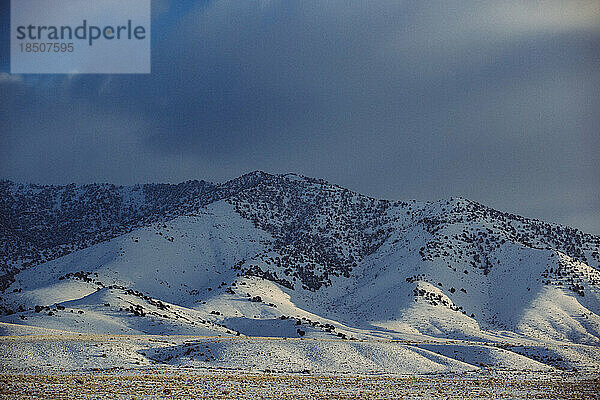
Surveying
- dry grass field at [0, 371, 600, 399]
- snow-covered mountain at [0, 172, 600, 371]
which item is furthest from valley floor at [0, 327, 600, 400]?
snow-covered mountain at [0, 172, 600, 371]

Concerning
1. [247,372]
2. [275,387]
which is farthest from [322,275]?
[275,387]

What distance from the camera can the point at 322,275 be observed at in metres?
124

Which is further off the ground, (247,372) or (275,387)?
(247,372)

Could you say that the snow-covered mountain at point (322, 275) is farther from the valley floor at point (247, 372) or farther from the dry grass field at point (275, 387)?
the dry grass field at point (275, 387)

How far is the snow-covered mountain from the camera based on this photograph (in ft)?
272

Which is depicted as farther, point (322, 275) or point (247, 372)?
point (322, 275)

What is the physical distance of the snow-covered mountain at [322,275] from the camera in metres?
83.0

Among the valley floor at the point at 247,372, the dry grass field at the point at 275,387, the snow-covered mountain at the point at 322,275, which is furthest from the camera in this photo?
the snow-covered mountain at the point at 322,275

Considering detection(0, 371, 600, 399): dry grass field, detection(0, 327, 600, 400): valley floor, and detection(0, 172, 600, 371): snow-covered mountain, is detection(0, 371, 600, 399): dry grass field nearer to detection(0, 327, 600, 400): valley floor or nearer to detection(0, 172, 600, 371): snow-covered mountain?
detection(0, 327, 600, 400): valley floor

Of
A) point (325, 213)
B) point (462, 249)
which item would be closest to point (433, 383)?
point (462, 249)

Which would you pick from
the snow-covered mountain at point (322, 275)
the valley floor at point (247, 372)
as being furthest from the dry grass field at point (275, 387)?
the snow-covered mountain at point (322, 275)

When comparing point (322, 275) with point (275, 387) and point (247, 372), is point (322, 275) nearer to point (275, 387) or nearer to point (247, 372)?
point (247, 372)

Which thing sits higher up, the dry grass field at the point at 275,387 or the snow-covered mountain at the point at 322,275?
the snow-covered mountain at the point at 322,275

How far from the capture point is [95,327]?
243ft
